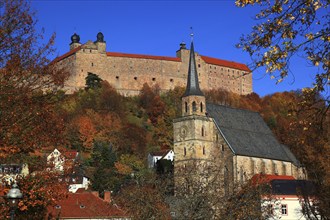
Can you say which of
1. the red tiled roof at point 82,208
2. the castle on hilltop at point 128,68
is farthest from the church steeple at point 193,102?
the castle on hilltop at point 128,68

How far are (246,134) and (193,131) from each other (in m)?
9.04

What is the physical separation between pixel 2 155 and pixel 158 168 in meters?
56.2

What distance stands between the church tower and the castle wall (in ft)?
198

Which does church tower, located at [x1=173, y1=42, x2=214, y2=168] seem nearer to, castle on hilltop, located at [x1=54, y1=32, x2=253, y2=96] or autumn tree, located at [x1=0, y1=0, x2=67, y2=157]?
autumn tree, located at [x1=0, y1=0, x2=67, y2=157]

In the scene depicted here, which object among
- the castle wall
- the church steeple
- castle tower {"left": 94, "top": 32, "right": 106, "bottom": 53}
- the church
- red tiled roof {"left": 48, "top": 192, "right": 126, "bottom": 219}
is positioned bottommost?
red tiled roof {"left": 48, "top": 192, "right": 126, "bottom": 219}

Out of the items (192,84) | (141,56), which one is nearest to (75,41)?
(141,56)

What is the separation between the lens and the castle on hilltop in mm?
119750

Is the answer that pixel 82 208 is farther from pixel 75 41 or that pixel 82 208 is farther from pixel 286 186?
pixel 75 41

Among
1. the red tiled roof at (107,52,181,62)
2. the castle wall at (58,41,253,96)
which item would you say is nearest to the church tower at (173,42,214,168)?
the castle wall at (58,41,253,96)

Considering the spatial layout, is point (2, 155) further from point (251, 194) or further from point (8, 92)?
point (251, 194)

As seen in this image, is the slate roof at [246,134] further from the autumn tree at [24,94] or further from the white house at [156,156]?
the autumn tree at [24,94]

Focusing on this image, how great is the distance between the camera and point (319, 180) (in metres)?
34.2

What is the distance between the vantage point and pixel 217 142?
198 ft

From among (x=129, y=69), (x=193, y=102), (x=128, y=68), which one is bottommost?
(x=193, y=102)
